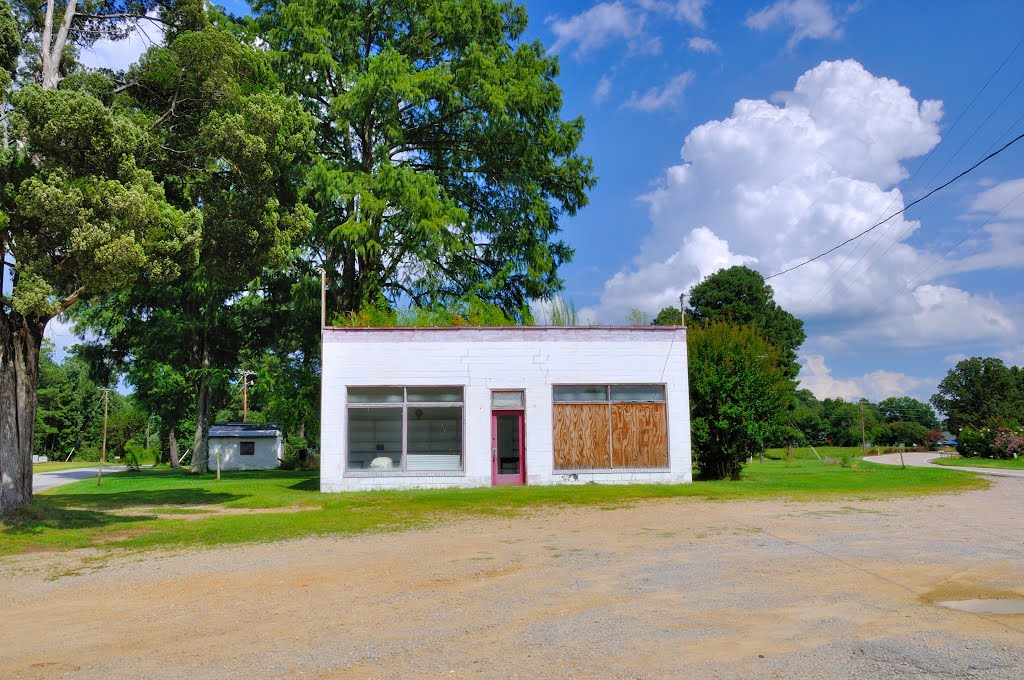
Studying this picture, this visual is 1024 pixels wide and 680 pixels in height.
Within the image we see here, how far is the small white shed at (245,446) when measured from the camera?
4488cm

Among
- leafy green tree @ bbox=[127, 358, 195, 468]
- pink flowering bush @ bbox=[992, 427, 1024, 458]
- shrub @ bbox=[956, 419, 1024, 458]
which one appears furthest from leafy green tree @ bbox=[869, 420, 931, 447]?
leafy green tree @ bbox=[127, 358, 195, 468]

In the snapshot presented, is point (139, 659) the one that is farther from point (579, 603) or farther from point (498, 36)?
point (498, 36)

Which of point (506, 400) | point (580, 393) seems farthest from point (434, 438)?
point (580, 393)

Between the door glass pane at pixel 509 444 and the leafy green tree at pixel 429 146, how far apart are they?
7681 millimetres

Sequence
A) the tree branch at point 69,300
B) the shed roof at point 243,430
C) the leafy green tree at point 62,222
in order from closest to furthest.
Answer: the leafy green tree at point 62,222, the tree branch at point 69,300, the shed roof at point 243,430

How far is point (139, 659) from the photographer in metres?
5.71

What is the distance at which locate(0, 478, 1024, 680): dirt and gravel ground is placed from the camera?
17.7ft

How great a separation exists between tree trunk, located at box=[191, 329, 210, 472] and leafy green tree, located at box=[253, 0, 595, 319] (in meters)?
12.3

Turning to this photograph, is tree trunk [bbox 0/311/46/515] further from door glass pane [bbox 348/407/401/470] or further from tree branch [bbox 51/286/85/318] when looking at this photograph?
door glass pane [bbox 348/407/401/470]

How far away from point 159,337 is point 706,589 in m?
33.9

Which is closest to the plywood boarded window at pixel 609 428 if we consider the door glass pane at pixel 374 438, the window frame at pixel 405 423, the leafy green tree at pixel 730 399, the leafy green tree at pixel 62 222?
the leafy green tree at pixel 730 399

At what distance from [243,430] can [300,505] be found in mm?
30890

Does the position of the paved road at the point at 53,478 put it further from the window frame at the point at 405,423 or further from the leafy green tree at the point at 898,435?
the leafy green tree at the point at 898,435

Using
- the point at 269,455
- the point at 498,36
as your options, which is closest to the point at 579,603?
the point at 498,36
